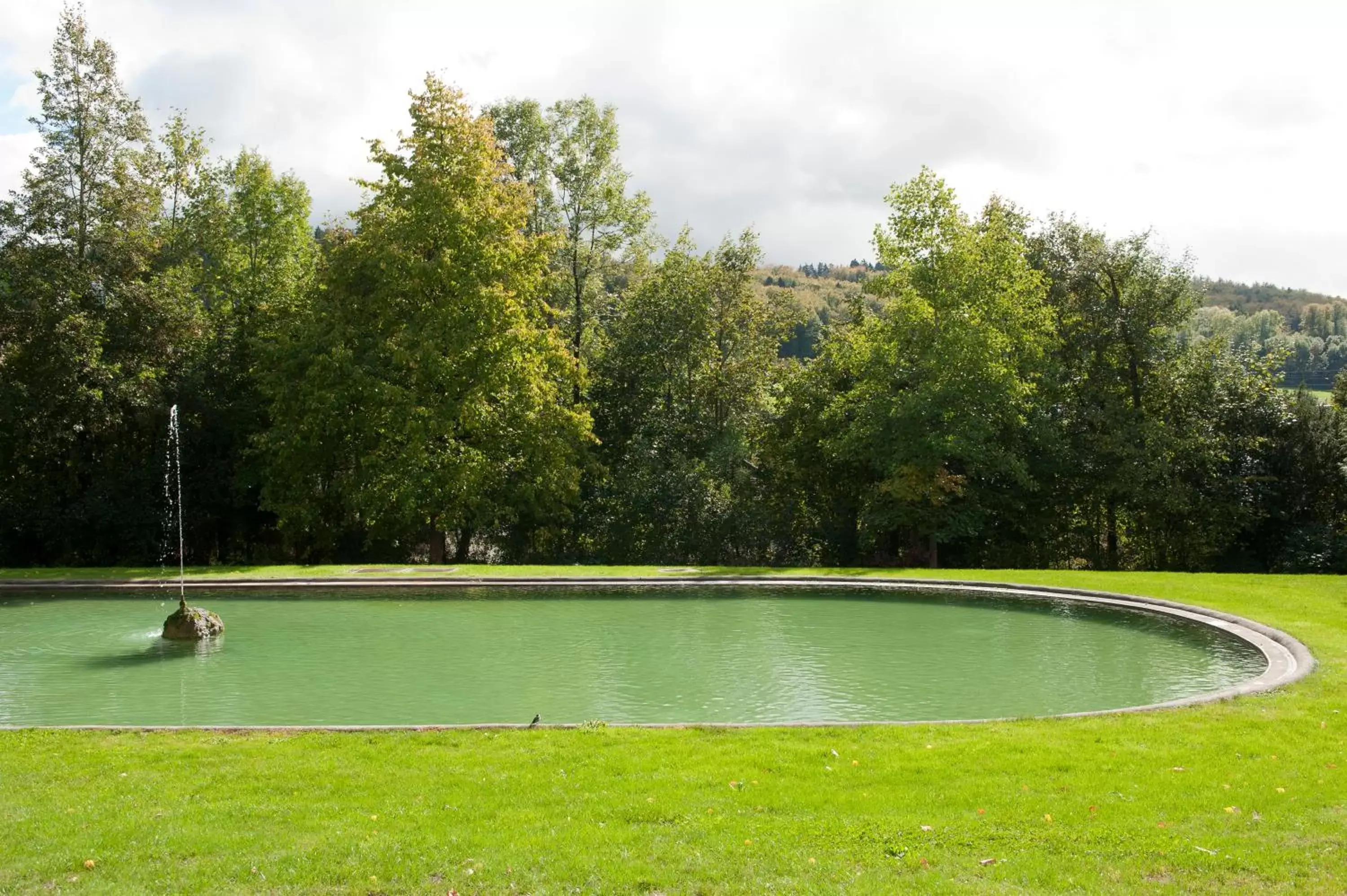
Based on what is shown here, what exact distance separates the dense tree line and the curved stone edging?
4829mm

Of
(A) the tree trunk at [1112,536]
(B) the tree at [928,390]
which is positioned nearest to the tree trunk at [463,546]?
(B) the tree at [928,390]

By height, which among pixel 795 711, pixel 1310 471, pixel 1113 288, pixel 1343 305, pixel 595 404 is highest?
pixel 1343 305

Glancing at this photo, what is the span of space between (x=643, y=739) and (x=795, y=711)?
2939mm

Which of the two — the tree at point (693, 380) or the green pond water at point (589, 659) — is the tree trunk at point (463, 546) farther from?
the green pond water at point (589, 659)

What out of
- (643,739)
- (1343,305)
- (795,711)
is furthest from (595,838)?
(1343,305)

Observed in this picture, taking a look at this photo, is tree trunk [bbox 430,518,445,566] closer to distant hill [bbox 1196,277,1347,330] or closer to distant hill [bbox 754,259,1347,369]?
distant hill [bbox 754,259,1347,369]

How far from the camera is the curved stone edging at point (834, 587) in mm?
10156

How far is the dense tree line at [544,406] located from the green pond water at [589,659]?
689cm

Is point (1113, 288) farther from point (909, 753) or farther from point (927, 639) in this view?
point (909, 753)

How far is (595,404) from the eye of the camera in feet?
104

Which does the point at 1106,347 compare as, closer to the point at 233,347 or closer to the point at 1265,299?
the point at 233,347

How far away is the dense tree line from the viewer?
1060 inches

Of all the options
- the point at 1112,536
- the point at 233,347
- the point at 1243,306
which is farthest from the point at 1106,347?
the point at 1243,306

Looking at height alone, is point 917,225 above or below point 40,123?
below
